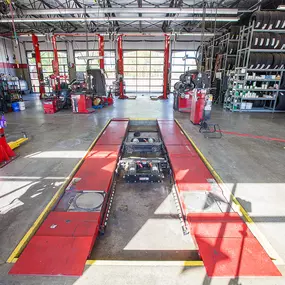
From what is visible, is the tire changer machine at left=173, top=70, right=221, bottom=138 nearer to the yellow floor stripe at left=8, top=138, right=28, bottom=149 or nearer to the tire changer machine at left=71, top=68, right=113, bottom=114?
the tire changer machine at left=71, top=68, right=113, bottom=114

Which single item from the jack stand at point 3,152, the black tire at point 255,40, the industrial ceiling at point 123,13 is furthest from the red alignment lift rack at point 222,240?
the black tire at point 255,40

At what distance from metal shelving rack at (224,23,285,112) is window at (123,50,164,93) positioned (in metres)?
9.72

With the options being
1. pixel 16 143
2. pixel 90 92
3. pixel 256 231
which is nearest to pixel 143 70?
pixel 90 92

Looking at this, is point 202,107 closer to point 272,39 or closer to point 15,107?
point 272,39

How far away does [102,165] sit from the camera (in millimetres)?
4402

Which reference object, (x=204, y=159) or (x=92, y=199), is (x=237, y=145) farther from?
(x=92, y=199)

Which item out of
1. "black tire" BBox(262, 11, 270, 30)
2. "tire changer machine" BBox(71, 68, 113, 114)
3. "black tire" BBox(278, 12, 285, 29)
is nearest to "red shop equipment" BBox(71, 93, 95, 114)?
"tire changer machine" BBox(71, 68, 113, 114)

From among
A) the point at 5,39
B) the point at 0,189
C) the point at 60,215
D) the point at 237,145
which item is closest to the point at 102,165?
the point at 60,215

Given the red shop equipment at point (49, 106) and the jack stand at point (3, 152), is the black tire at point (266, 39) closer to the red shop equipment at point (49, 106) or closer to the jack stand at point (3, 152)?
the red shop equipment at point (49, 106)

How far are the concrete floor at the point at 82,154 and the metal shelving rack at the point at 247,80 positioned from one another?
2428mm

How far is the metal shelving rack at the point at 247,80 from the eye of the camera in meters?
9.74

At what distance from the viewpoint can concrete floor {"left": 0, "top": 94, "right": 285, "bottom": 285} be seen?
209 cm

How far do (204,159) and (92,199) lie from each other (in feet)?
9.32

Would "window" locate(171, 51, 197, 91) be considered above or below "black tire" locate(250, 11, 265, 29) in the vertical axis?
below
